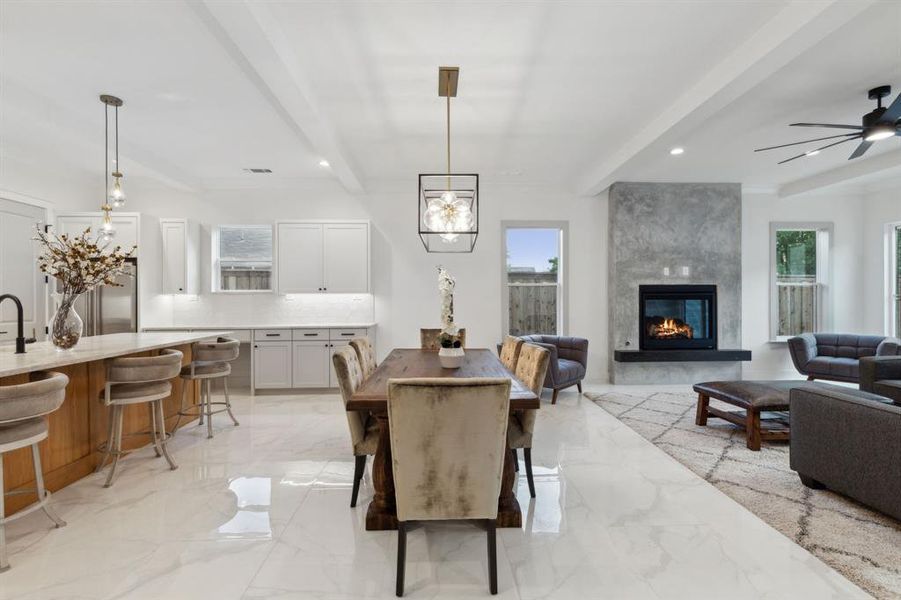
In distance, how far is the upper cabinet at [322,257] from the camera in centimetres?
603

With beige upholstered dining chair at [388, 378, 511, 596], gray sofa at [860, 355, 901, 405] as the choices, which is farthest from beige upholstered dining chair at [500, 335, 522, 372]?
gray sofa at [860, 355, 901, 405]

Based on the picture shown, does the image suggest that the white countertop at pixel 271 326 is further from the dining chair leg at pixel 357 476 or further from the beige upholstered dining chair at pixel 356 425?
the dining chair leg at pixel 357 476

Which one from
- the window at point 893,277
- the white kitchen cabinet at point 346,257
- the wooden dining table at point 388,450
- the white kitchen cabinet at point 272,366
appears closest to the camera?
the wooden dining table at point 388,450

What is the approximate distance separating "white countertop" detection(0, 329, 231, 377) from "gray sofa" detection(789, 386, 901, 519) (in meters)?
4.56

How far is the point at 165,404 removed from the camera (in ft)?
13.8

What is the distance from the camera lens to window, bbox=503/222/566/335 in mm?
6621

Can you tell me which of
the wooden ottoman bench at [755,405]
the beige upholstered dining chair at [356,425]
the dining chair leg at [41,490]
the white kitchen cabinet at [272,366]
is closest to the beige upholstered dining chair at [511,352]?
the beige upholstered dining chair at [356,425]

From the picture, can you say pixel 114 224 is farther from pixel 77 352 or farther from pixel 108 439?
pixel 108 439

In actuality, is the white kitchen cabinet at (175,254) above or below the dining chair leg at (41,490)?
above

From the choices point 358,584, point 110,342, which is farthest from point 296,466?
point 110,342

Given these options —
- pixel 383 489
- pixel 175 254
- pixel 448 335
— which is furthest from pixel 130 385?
pixel 175 254

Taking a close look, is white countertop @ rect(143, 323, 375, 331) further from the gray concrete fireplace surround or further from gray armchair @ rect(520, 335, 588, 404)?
the gray concrete fireplace surround

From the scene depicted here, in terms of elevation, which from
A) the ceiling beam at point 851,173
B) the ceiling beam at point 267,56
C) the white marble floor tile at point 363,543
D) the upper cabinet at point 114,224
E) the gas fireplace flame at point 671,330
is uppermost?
the ceiling beam at point 851,173

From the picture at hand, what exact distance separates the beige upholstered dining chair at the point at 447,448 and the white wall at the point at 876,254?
760 centimetres
